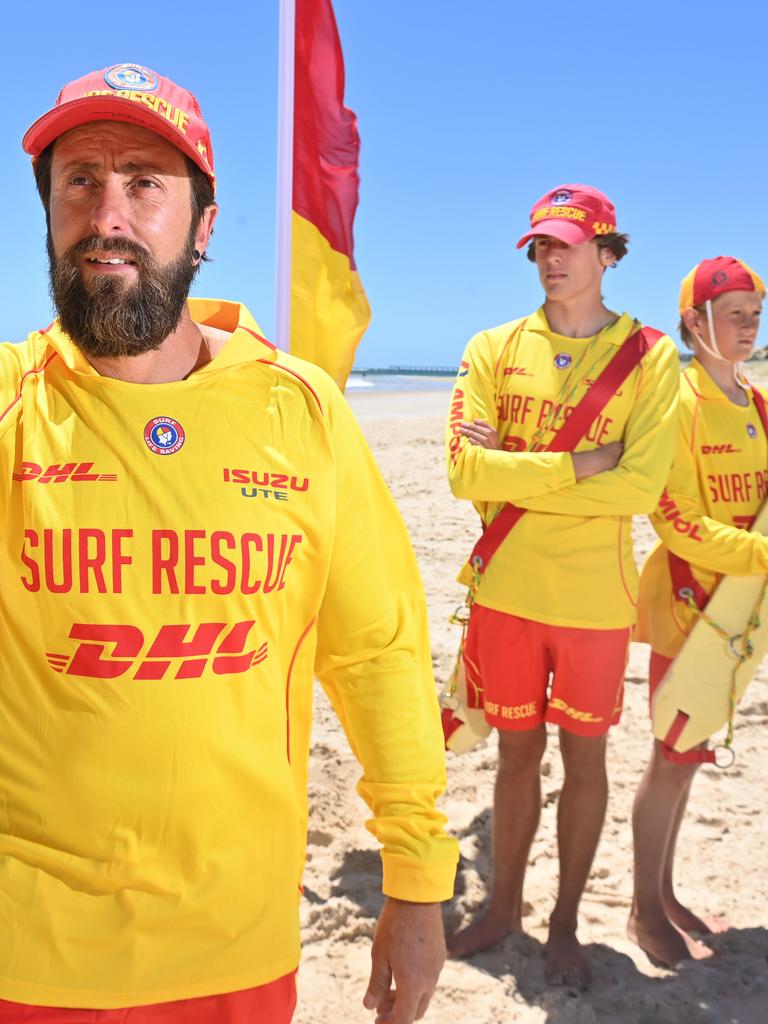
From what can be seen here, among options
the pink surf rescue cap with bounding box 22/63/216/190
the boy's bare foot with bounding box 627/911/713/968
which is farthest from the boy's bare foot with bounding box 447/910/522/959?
the pink surf rescue cap with bounding box 22/63/216/190

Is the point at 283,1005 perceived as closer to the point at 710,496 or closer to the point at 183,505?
the point at 183,505

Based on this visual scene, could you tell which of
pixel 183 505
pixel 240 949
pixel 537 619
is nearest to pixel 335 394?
pixel 183 505

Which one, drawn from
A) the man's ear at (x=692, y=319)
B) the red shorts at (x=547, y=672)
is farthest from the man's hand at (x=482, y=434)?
the man's ear at (x=692, y=319)

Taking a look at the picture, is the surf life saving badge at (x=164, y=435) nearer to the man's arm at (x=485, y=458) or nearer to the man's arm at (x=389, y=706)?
the man's arm at (x=389, y=706)

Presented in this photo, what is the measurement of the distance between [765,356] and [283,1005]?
6576 centimetres

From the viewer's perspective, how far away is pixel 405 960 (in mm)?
1833

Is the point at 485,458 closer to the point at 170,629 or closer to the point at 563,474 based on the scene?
the point at 563,474

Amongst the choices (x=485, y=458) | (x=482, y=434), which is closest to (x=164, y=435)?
(x=485, y=458)

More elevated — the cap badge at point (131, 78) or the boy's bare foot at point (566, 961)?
the cap badge at point (131, 78)

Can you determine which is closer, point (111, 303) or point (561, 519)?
point (111, 303)

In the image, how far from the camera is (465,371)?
374 centimetres

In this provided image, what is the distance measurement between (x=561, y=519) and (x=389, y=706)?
1.73 meters

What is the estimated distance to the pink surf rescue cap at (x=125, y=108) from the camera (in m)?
1.78

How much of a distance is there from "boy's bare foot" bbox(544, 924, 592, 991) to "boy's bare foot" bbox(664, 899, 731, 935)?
449 mm
